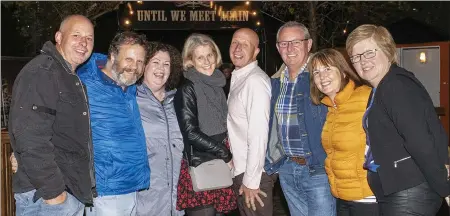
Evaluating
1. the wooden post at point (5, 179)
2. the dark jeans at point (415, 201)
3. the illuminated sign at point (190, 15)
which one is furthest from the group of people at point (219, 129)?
the illuminated sign at point (190, 15)

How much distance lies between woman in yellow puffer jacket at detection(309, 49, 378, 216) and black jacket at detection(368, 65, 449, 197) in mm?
266

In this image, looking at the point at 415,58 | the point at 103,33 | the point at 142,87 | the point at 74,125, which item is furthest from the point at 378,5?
the point at 74,125

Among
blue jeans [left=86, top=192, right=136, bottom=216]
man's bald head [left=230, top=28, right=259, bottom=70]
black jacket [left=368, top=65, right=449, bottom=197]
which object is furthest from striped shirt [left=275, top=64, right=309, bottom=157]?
blue jeans [left=86, top=192, right=136, bottom=216]

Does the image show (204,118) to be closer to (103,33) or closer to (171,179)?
(171,179)

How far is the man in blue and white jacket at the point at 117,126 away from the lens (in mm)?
3750

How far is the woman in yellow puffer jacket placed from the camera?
143 inches

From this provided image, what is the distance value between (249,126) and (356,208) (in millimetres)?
1131

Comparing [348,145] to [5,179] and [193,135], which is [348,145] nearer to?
[193,135]

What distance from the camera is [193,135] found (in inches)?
169

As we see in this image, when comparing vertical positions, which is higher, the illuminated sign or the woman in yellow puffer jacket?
the illuminated sign

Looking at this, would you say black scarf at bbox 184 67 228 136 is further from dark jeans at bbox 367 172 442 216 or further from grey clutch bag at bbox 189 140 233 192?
dark jeans at bbox 367 172 442 216

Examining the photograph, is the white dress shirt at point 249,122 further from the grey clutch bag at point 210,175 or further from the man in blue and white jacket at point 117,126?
the man in blue and white jacket at point 117,126

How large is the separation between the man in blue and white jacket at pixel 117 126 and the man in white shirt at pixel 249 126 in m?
0.87

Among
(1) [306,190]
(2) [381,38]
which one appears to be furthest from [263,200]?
(2) [381,38]
